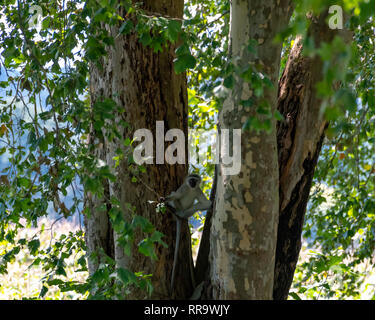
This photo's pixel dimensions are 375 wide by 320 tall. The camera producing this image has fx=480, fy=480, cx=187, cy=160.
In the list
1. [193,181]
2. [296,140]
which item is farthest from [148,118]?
[296,140]

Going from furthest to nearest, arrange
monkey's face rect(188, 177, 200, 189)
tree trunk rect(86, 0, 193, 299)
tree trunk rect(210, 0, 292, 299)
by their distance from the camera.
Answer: tree trunk rect(86, 0, 193, 299) < monkey's face rect(188, 177, 200, 189) < tree trunk rect(210, 0, 292, 299)

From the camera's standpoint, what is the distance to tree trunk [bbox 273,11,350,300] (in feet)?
7.24

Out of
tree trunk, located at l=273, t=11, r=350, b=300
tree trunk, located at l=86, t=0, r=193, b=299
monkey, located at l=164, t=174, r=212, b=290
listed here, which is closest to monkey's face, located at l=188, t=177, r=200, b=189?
monkey, located at l=164, t=174, r=212, b=290

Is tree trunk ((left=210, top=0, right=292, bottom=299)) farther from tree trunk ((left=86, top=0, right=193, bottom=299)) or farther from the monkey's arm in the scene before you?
tree trunk ((left=86, top=0, right=193, bottom=299))

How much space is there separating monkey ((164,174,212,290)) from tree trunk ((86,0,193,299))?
3.9 inches

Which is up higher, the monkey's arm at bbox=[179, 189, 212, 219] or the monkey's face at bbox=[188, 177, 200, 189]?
the monkey's face at bbox=[188, 177, 200, 189]

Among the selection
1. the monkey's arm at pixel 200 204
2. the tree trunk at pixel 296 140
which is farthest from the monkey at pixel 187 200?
the tree trunk at pixel 296 140

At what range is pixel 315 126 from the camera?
221 centimetres

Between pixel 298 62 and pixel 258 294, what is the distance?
1.09m

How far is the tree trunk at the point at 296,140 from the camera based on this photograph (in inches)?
86.9

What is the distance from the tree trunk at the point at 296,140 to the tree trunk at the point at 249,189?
30 cm

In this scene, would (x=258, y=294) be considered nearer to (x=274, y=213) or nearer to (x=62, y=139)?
(x=274, y=213)

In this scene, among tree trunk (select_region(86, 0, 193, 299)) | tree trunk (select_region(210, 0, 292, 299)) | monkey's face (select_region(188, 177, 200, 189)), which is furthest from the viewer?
tree trunk (select_region(86, 0, 193, 299))
